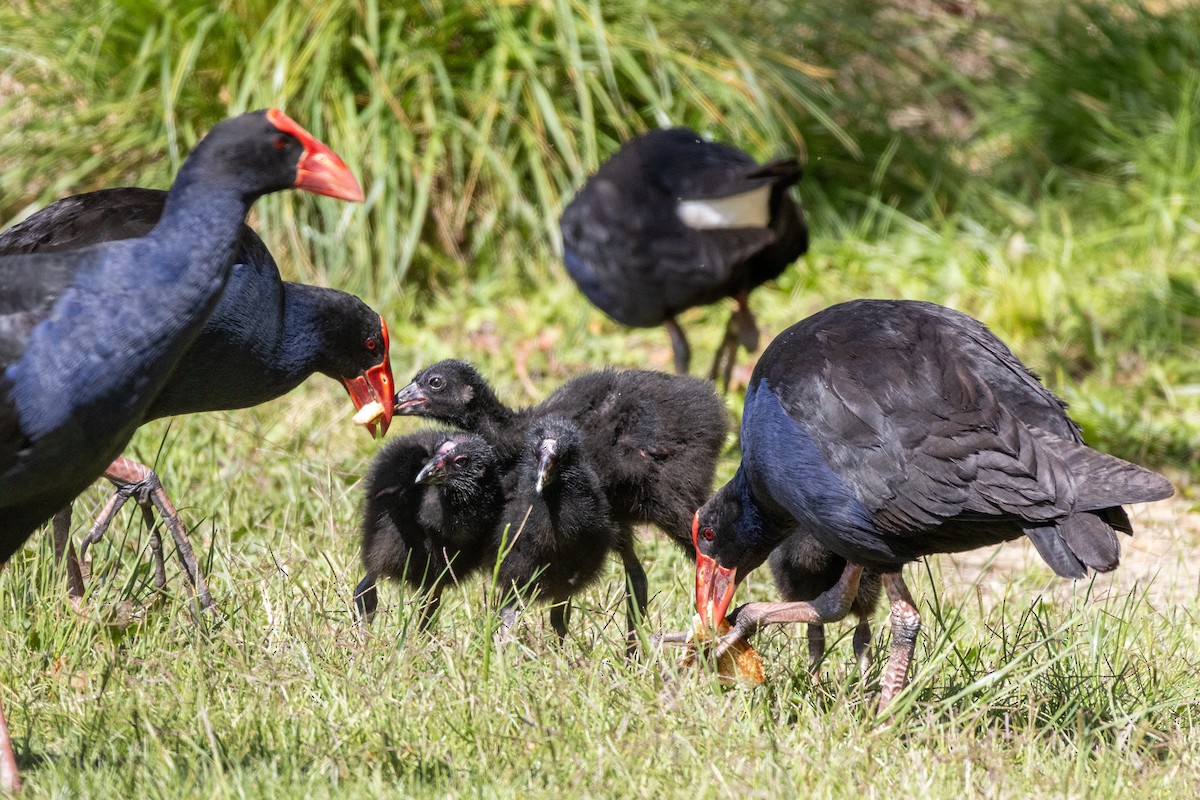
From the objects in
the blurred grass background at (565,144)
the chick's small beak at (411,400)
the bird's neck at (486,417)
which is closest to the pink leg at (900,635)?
the bird's neck at (486,417)

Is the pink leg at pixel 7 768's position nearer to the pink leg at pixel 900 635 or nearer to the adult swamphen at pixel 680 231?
the pink leg at pixel 900 635

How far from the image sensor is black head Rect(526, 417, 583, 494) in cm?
365

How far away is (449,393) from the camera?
399 centimetres

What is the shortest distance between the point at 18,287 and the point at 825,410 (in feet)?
5.45

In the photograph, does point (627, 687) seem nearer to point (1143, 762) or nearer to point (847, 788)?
point (847, 788)

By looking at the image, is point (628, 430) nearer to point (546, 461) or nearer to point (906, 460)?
point (546, 461)

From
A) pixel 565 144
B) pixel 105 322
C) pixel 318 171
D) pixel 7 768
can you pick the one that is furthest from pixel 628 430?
pixel 565 144

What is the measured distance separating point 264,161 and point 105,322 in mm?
447

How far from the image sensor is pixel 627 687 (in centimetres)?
306

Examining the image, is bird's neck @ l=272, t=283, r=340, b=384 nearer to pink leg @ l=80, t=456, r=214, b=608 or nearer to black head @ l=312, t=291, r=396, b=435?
black head @ l=312, t=291, r=396, b=435

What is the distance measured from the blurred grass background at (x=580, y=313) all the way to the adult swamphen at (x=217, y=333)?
0.54ft

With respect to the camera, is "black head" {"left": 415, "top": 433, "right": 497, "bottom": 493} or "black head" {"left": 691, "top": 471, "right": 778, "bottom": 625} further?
"black head" {"left": 415, "top": 433, "right": 497, "bottom": 493}

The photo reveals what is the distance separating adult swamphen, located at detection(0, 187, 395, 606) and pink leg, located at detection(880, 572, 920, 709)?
5.39 feet

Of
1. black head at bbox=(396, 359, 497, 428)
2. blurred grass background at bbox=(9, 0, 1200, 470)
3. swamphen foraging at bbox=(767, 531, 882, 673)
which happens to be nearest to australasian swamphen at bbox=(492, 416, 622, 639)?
black head at bbox=(396, 359, 497, 428)
